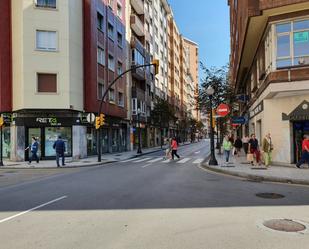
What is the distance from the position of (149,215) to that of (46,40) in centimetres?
2284

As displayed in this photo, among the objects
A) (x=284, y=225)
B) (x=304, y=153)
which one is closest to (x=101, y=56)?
(x=304, y=153)

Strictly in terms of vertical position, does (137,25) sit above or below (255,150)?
above

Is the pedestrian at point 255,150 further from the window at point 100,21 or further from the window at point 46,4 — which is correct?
the window at point 100,21

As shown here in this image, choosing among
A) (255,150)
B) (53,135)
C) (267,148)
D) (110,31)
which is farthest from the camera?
(110,31)

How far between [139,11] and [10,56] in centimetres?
2655

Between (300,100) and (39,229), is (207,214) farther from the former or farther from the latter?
(300,100)

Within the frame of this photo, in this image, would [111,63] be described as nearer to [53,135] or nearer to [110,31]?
[110,31]

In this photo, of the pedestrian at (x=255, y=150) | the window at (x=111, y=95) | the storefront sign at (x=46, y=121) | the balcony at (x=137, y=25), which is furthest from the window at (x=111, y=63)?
the pedestrian at (x=255, y=150)

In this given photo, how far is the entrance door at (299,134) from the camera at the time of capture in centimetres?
1867

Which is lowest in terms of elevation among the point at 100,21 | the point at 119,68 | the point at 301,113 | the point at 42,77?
the point at 301,113

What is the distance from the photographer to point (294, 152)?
Answer: 61.5 feet

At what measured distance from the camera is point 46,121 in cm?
2745

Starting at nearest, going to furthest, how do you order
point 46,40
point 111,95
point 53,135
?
point 46,40, point 53,135, point 111,95

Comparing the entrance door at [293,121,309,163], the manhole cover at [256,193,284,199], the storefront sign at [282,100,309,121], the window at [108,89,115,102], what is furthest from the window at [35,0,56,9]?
the manhole cover at [256,193,284,199]
